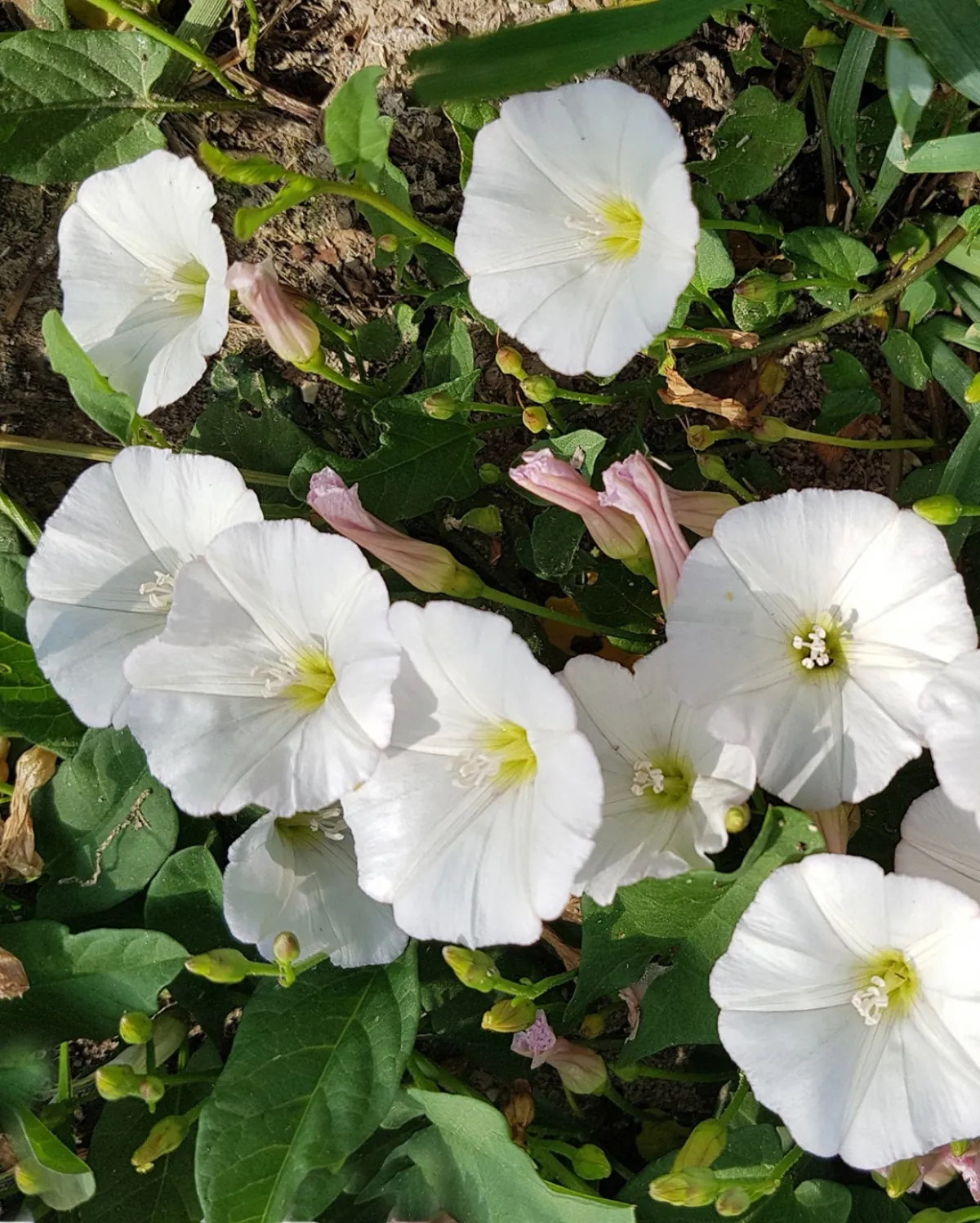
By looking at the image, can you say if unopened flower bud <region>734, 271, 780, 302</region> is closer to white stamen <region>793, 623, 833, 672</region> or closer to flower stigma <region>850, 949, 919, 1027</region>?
white stamen <region>793, 623, 833, 672</region>

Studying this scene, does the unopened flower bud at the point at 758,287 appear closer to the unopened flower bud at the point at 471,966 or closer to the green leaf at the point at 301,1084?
the unopened flower bud at the point at 471,966

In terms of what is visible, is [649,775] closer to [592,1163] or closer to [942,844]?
[942,844]

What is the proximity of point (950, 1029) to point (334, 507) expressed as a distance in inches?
43.6

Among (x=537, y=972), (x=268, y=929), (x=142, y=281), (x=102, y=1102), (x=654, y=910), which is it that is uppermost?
(x=142, y=281)

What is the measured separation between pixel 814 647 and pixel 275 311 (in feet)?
3.07

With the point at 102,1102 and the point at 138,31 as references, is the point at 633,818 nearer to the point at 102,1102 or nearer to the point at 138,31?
the point at 102,1102

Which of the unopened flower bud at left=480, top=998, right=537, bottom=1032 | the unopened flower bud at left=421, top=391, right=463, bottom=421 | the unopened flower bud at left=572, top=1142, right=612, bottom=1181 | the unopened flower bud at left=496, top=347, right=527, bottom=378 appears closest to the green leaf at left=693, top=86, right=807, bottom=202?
the unopened flower bud at left=496, top=347, right=527, bottom=378

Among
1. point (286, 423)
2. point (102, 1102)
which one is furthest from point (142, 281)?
point (102, 1102)

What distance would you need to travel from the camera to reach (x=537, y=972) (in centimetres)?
207

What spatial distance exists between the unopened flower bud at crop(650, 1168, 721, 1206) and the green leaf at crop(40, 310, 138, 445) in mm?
1358

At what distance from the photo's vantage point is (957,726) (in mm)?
1389

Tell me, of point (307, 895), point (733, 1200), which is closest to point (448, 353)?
point (307, 895)

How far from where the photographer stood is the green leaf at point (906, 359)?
1.86 metres

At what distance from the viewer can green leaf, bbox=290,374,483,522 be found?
1889 millimetres
